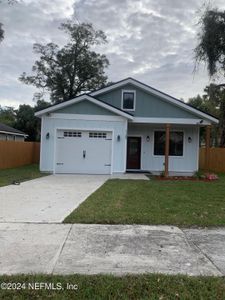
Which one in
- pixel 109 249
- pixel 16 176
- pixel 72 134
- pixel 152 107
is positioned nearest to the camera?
pixel 109 249

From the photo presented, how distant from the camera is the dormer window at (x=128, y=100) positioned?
2009 cm

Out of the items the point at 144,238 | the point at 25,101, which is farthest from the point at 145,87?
the point at 25,101

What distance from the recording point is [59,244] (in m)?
5.64

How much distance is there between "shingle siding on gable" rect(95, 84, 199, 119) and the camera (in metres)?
19.7

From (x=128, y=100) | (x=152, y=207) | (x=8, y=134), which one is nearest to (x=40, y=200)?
(x=152, y=207)

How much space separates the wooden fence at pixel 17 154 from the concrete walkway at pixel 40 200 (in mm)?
8011

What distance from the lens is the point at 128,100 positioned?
20.2 metres

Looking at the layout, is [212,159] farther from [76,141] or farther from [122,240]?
[122,240]

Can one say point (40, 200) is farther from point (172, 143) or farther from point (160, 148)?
point (172, 143)

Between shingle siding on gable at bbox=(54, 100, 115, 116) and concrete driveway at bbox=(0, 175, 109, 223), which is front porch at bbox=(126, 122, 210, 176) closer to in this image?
shingle siding on gable at bbox=(54, 100, 115, 116)

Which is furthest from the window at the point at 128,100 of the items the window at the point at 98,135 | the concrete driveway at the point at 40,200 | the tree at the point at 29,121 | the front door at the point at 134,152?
the tree at the point at 29,121

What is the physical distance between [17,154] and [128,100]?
8.50 metres

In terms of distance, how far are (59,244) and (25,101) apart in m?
43.0

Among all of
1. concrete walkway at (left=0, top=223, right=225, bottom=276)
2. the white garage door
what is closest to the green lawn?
concrete walkway at (left=0, top=223, right=225, bottom=276)
